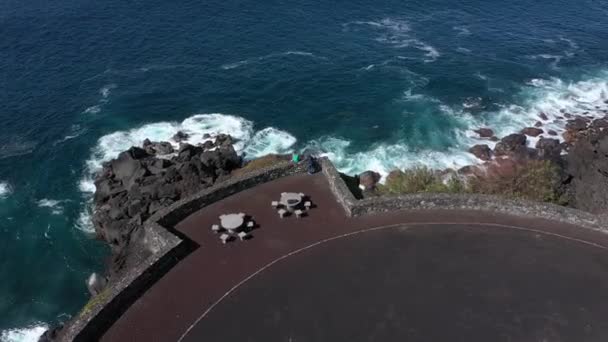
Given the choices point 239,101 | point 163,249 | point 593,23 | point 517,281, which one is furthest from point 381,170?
point 593,23

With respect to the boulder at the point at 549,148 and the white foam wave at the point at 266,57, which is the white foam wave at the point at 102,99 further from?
the boulder at the point at 549,148

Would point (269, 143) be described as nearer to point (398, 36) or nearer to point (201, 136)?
point (201, 136)

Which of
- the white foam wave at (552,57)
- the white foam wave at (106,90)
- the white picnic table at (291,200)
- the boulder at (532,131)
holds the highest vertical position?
the white picnic table at (291,200)

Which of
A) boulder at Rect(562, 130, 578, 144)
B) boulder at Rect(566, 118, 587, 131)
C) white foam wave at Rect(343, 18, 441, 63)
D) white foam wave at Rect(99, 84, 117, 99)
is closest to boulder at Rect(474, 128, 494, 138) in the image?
boulder at Rect(562, 130, 578, 144)

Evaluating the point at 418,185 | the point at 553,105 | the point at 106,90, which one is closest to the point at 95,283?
the point at 418,185

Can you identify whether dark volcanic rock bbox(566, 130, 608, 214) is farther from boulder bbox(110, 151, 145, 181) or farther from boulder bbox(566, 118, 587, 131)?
boulder bbox(110, 151, 145, 181)

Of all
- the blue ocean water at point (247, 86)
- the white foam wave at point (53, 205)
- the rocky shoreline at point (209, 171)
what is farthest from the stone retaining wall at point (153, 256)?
the white foam wave at point (53, 205)
